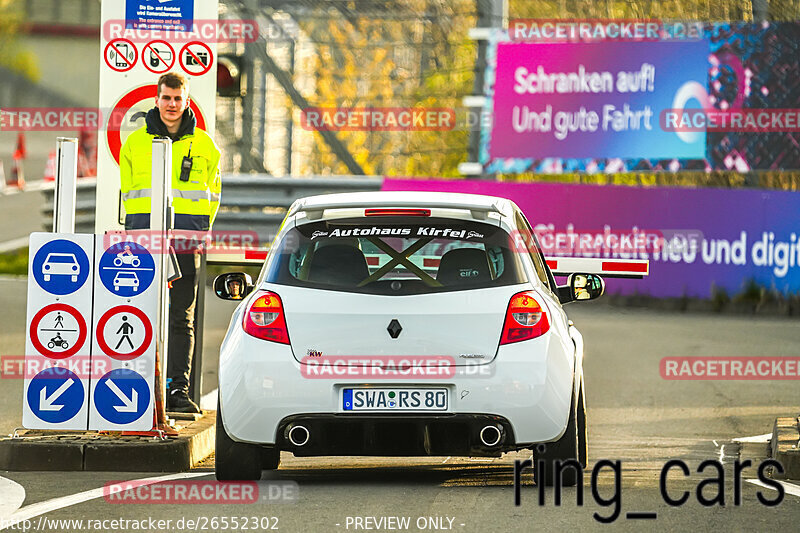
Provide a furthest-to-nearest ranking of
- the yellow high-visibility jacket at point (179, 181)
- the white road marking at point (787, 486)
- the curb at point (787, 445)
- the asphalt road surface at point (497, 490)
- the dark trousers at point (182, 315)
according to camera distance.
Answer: the dark trousers at point (182, 315)
the yellow high-visibility jacket at point (179, 181)
the curb at point (787, 445)
the white road marking at point (787, 486)
the asphalt road surface at point (497, 490)

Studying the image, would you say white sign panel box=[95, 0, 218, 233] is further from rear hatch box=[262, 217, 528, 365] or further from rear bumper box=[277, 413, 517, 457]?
rear bumper box=[277, 413, 517, 457]

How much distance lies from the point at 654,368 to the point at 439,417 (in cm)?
753

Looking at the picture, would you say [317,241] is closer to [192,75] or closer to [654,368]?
[192,75]

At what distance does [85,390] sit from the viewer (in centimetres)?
974

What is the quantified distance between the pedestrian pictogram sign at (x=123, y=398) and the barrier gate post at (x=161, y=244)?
9 centimetres

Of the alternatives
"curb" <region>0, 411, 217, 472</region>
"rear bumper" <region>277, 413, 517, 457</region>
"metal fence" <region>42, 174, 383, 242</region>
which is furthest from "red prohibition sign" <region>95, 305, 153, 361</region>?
"metal fence" <region>42, 174, 383, 242</region>

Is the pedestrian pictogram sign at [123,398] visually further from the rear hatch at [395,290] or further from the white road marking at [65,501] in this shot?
the rear hatch at [395,290]

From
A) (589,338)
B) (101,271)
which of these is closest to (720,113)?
(589,338)

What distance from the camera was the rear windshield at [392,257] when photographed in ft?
28.8

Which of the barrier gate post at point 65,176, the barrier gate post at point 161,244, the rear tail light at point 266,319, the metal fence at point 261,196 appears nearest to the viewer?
the rear tail light at point 266,319

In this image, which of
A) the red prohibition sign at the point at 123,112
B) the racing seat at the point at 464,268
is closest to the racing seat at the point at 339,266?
the racing seat at the point at 464,268

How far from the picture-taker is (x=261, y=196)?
23672 mm

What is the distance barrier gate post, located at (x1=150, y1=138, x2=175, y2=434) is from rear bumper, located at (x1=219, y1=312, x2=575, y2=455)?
1281mm

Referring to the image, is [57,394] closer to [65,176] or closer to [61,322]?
[61,322]
